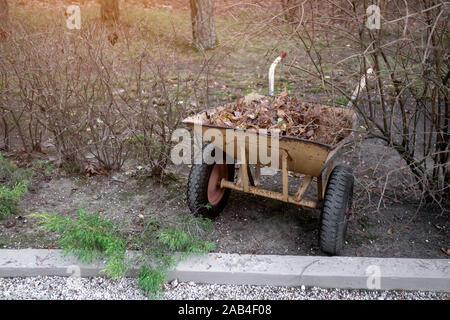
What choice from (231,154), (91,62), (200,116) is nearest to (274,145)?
(231,154)

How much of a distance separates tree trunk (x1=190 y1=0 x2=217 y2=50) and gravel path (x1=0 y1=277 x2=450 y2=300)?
19.3 feet

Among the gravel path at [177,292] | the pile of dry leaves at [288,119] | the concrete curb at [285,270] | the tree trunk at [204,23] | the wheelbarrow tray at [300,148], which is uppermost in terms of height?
the tree trunk at [204,23]

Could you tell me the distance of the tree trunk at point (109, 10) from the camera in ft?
31.1

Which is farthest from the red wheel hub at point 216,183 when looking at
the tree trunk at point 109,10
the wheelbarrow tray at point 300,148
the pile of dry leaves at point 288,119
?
the tree trunk at point 109,10

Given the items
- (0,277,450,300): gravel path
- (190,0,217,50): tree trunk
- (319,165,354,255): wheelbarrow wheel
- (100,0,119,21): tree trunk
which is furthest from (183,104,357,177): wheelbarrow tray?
(100,0,119,21): tree trunk

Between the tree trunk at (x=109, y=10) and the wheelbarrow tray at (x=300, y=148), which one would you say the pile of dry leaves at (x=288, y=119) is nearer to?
the wheelbarrow tray at (x=300, y=148)

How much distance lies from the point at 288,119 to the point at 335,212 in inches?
31.3

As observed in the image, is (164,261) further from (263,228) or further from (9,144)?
(9,144)

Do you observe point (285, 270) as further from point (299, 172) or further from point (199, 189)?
point (199, 189)

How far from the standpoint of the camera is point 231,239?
11.0 feet

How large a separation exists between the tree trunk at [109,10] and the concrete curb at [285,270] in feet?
25.4

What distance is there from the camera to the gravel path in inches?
111

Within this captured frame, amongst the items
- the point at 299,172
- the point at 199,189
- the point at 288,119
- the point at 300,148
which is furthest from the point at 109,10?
the point at 300,148
